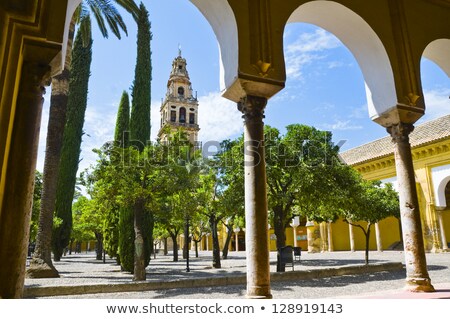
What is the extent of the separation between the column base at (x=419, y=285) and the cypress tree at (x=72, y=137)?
1781 cm

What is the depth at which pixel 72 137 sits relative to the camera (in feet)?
66.7

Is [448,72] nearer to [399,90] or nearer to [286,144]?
[399,90]

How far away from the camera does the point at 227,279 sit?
10.6 m

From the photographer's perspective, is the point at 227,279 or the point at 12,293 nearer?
the point at 12,293

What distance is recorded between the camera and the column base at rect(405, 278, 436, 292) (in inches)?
217

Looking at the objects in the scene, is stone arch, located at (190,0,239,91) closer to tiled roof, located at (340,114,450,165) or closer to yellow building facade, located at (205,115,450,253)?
yellow building facade, located at (205,115,450,253)

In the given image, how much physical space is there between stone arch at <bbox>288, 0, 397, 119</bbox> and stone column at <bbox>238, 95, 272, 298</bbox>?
2130mm

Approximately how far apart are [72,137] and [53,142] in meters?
7.68

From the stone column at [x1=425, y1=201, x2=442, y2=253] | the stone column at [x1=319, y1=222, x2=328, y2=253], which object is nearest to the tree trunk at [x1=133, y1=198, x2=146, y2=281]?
the stone column at [x1=425, y1=201, x2=442, y2=253]

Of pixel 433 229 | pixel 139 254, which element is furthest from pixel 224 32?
pixel 433 229

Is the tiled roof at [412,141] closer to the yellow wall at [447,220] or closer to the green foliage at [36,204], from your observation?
the yellow wall at [447,220]
